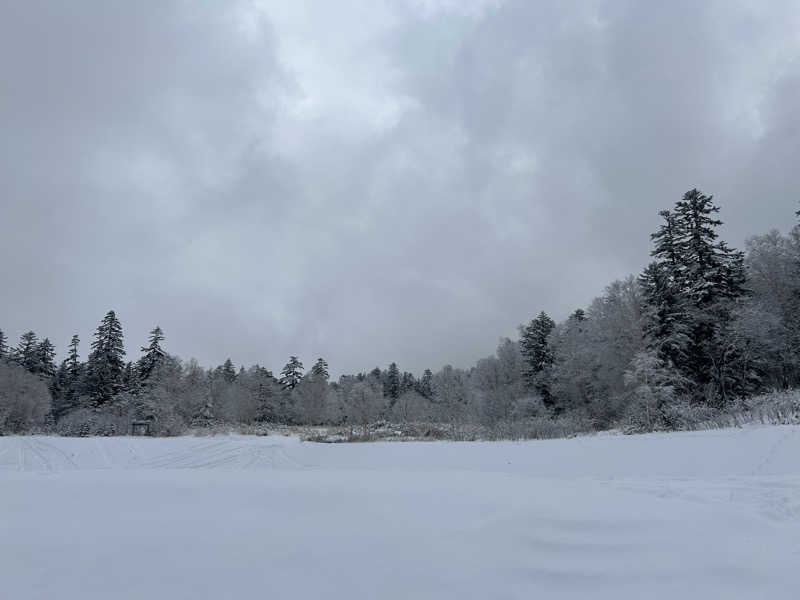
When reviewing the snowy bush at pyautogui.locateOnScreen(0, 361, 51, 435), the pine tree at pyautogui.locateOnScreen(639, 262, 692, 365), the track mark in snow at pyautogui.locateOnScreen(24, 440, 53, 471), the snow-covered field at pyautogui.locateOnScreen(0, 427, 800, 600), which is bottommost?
the track mark in snow at pyautogui.locateOnScreen(24, 440, 53, 471)

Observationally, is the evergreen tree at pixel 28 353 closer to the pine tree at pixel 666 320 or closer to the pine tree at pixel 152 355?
the pine tree at pixel 152 355

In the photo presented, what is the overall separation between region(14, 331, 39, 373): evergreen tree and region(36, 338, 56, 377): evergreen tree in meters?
0.36

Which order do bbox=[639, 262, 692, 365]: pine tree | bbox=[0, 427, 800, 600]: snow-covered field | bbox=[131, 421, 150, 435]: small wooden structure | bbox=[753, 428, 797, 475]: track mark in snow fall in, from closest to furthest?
bbox=[0, 427, 800, 600]: snow-covered field, bbox=[753, 428, 797, 475]: track mark in snow, bbox=[131, 421, 150, 435]: small wooden structure, bbox=[639, 262, 692, 365]: pine tree

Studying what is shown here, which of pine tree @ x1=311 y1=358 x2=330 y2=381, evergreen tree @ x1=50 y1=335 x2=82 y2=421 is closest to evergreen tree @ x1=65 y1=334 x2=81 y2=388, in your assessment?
evergreen tree @ x1=50 y1=335 x2=82 y2=421

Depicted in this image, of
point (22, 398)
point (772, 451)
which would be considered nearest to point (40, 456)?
point (772, 451)

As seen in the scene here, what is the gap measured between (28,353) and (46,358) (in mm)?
2301

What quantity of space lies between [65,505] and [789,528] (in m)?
6.08

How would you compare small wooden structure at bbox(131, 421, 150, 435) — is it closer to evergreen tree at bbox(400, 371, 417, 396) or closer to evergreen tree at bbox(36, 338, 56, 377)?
evergreen tree at bbox(36, 338, 56, 377)

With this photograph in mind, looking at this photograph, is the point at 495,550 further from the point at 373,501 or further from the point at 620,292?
the point at 620,292

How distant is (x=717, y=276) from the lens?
2864 cm

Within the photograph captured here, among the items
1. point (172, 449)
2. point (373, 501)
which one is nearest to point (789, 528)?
point (373, 501)

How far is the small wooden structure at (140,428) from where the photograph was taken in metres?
22.5

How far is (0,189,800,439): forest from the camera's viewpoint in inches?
934

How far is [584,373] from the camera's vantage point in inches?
1431
